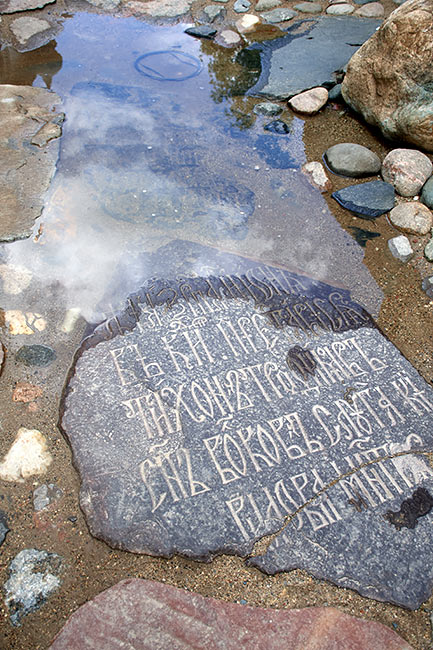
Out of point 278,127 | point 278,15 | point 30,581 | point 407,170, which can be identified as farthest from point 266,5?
point 30,581

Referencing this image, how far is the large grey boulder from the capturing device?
13.7 feet

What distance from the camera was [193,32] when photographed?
6363 millimetres

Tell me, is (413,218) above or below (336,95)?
below

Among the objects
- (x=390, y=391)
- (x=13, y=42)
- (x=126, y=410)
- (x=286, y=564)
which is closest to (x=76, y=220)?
(x=126, y=410)

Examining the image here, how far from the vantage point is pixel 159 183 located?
4.14 metres

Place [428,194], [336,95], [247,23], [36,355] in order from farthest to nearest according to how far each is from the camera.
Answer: [247,23]
[336,95]
[428,194]
[36,355]

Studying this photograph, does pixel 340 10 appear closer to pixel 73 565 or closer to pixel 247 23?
pixel 247 23

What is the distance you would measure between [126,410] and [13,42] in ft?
17.1

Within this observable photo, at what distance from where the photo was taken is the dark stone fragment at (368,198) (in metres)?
4.02

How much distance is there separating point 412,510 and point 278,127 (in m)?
3.64

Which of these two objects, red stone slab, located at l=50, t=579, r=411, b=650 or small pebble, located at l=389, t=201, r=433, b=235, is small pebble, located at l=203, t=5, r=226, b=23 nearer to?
small pebble, located at l=389, t=201, r=433, b=235

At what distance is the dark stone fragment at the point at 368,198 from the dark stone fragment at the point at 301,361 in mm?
1516

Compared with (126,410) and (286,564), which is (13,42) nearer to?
(126,410)

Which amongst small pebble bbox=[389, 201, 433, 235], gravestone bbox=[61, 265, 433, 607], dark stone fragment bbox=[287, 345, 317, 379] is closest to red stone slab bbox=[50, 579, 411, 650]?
gravestone bbox=[61, 265, 433, 607]
